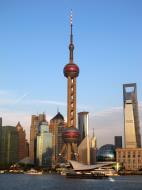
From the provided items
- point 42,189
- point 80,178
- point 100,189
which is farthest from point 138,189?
point 80,178

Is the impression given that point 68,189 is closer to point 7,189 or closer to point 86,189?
point 86,189

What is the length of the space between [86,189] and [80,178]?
7170 cm

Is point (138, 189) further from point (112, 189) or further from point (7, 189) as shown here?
point (7, 189)

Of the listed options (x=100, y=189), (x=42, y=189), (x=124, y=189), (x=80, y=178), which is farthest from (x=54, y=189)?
(x=80, y=178)


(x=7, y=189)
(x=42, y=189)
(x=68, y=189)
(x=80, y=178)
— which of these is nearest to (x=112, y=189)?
(x=68, y=189)

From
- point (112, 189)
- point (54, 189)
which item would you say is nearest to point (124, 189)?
point (112, 189)

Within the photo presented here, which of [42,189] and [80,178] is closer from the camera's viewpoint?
[42,189]

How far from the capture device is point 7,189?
12825 centimetres

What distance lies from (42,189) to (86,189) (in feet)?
51.1

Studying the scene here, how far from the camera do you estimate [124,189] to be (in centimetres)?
13012

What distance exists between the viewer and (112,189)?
426ft

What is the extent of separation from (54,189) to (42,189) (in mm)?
4309

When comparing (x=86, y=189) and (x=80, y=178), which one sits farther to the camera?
(x=80, y=178)

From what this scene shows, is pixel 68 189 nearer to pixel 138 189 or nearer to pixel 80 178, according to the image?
pixel 138 189
